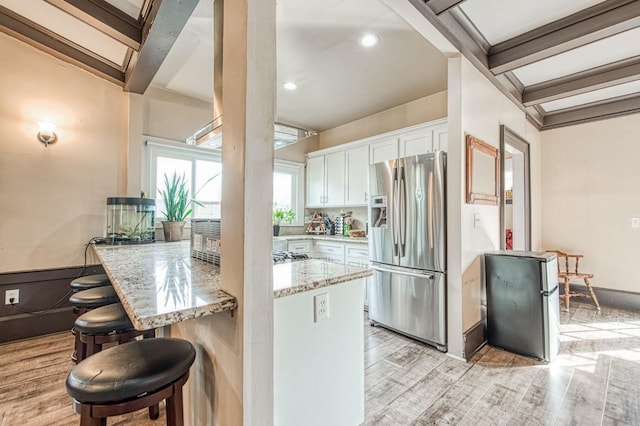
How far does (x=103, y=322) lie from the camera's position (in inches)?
57.7

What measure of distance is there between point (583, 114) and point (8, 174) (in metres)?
6.69

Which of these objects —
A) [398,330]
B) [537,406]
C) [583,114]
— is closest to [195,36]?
[398,330]

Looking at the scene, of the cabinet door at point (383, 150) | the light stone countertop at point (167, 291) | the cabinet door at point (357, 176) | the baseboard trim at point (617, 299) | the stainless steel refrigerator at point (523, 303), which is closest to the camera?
the light stone countertop at point (167, 291)

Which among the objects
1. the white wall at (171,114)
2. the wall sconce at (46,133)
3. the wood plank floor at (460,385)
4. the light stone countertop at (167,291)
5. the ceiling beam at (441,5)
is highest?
the ceiling beam at (441,5)

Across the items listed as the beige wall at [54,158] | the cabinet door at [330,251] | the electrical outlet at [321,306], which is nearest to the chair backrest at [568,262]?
the cabinet door at [330,251]

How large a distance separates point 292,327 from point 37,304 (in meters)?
2.98

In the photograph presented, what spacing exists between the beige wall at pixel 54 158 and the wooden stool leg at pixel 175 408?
8.74ft

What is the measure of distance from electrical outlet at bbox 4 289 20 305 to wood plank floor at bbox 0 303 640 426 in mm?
376

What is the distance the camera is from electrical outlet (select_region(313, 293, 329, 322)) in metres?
1.31

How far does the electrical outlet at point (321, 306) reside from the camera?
1.31 metres

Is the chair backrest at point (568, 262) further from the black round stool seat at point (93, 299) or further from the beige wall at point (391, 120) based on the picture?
the black round stool seat at point (93, 299)

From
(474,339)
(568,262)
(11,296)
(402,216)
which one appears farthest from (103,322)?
(568,262)

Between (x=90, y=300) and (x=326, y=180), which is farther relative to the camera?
(x=326, y=180)

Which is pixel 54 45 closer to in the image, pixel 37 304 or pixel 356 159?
pixel 37 304
